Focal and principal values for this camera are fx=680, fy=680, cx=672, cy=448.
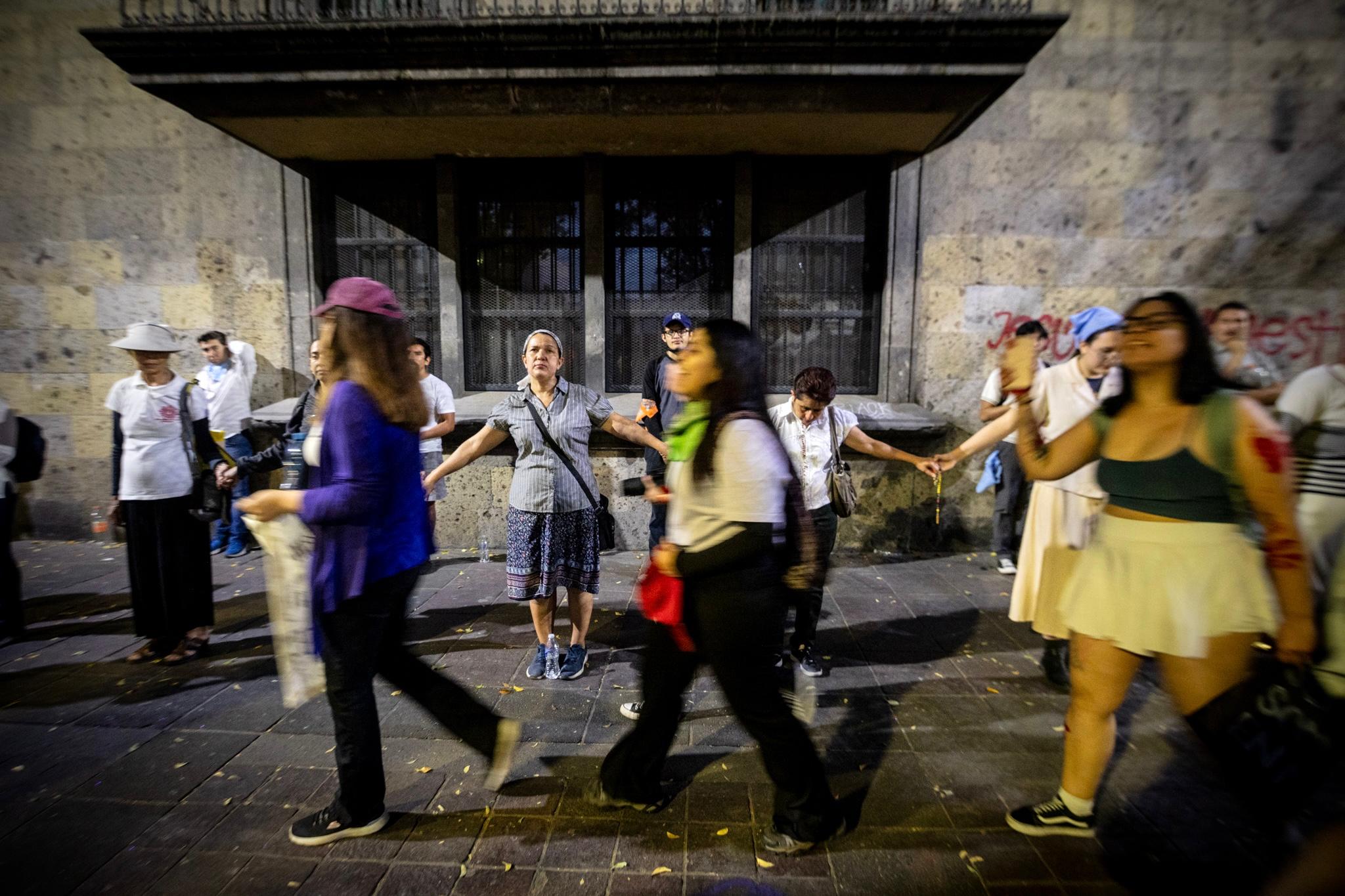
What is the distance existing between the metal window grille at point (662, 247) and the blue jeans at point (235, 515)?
11.9 feet

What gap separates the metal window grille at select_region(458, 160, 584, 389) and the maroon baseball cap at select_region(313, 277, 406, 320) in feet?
15.8

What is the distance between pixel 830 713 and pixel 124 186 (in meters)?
8.26

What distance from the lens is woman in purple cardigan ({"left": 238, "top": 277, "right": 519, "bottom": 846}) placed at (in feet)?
7.30

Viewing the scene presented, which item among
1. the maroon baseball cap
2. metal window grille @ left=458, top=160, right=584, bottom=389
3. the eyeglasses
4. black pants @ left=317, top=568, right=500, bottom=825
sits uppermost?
metal window grille @ left=458, top=160, right=584, bottom=389

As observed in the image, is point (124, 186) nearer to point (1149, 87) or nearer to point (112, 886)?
point (112, 886)

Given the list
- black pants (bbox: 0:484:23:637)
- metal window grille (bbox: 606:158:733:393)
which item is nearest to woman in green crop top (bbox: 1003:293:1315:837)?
metal window grille (bbox: 606:158:733:393)

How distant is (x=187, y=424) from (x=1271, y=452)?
5132 millimetres

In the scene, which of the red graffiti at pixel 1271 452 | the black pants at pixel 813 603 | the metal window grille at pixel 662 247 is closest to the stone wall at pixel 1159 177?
the metal window grille at pixel 662 247

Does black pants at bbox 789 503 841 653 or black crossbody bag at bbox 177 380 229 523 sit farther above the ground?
black crossbody bag at bbox 177 380 229 523

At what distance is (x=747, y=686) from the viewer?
2281 mm

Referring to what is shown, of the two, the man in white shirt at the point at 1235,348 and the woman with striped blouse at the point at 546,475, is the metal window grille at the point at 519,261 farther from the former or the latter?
the man in white shirt at the point at 1235,348

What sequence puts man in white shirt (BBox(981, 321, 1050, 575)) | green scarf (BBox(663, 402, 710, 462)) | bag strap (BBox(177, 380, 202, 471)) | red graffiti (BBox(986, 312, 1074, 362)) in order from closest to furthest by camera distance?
green scarf (BBox(663, 402, 710, 462))
bag strap (BBox(177, 380, 202, 471))
man in white shirt (BBox(981, 321, 1050, 575))
red graffiti (BBox(986, 312, 1074, 362))

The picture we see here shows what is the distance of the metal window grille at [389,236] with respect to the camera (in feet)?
23.3

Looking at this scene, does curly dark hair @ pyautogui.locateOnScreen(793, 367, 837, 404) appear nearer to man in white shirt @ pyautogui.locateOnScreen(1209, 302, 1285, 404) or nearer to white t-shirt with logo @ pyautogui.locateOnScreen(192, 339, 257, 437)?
man in white shirt @ pyautogui.locateOnScreen(1209, 302, 1285, 404)
